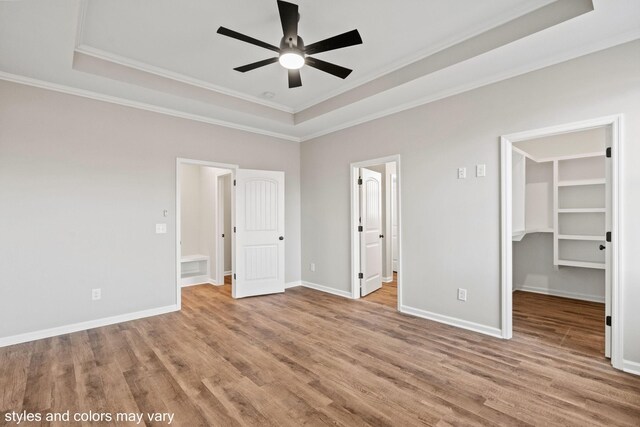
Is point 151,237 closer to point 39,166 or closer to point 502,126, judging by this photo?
point 39,166

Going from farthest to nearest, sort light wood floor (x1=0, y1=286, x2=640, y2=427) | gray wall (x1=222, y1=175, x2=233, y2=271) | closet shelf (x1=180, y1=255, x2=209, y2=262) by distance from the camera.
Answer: gray wall (x1=222, y1=175, x2=233, y2=271)
closet shelf (x1=180, y1=255, x2=209, y2=262)
light wood floor (x1=0, y1=286, x2=640, y2=427)

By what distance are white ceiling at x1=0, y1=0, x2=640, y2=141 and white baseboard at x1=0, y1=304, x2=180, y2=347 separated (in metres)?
2.68

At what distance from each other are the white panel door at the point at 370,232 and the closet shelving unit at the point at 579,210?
8.83 feet

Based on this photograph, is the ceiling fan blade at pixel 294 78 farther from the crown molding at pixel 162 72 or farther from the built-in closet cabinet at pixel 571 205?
the built-in closet cabinet at pixel 571 205

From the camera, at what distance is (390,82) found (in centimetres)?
353

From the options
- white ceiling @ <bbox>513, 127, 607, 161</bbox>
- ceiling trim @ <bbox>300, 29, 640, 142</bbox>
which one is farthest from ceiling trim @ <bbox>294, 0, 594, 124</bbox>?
white ceiling @ <bbox>513, 127, 607, 161</bbox>

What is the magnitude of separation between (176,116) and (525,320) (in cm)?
529

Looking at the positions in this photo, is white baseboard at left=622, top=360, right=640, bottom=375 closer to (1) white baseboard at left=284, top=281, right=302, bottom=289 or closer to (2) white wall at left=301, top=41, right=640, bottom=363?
(2) white wall at left=301, top=41, right=640, bottom=363

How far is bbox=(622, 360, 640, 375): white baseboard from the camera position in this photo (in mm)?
2449

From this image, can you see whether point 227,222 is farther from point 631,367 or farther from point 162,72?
point 631,367

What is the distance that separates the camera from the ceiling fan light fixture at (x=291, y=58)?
8.04ft

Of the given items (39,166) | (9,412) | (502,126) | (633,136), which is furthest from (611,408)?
(39,166)

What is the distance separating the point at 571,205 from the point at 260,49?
16.5ft

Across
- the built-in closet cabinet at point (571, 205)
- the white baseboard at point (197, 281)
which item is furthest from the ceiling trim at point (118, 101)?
the built-in closet cabinet at point (571, 205)
